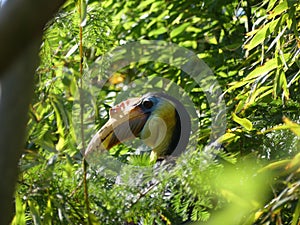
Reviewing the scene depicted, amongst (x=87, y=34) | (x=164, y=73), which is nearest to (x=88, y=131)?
(x=87, y=34)

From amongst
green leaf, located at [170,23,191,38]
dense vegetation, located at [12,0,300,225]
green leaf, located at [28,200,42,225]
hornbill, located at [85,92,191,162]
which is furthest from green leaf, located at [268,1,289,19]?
green leaf, located at [170,23,191,38]

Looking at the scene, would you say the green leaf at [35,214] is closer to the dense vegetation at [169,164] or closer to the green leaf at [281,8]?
the dense vegetation at [169,164]

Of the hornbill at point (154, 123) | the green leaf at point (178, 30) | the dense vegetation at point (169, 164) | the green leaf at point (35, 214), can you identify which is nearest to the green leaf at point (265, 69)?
the dense vegetation at point (169, 164)

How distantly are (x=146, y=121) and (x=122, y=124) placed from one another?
0.08 meters

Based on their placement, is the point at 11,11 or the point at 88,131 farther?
the point at 88,131

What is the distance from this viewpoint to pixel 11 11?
0.42 m

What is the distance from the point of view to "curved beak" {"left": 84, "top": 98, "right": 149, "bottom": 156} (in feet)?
4.39

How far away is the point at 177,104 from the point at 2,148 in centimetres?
118

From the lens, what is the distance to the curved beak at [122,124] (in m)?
1.34

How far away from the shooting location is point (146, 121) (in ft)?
4.98

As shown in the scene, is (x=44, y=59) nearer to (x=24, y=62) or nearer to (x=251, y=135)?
(x=251, y=135)

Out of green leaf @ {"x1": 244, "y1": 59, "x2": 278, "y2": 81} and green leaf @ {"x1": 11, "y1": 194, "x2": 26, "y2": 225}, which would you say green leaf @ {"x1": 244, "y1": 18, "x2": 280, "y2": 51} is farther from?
green leaf @ {"x1": 11, "y1": 194, "x2": 26, "y2": 225}

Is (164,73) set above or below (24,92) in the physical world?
above

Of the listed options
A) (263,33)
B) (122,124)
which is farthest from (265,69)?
(122,124)
